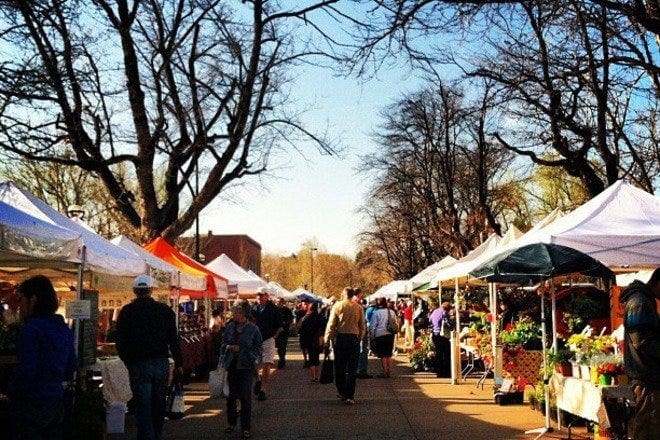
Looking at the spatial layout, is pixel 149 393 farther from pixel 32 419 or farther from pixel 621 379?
pixel 621 379

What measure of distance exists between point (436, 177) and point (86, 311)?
126 feet

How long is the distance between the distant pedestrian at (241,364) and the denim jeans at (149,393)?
6.11ft

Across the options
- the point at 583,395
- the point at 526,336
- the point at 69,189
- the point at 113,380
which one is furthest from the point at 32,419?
the point at 69,189

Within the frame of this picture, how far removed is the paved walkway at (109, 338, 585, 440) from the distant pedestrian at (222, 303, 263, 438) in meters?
0.35

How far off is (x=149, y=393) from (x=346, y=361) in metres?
5.93

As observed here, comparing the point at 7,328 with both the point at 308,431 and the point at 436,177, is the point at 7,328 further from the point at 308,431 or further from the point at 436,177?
the point at 436,177

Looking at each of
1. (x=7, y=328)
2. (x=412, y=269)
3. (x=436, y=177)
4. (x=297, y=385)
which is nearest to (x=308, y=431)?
(x=7, y=328)

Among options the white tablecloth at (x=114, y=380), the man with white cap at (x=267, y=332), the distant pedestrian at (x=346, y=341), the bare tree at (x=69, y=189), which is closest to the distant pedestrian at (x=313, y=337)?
the man with white cap at (x=267, y=332)

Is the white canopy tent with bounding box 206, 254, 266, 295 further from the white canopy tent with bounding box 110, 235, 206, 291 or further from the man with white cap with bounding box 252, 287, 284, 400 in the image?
the man with white cap with bounding box 252, 287, 284, 400

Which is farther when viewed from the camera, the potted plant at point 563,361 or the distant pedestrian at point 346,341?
the distant pedestrian at point 346,341

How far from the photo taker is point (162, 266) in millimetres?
14484

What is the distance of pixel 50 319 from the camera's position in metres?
6.52

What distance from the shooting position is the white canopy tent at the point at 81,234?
944 centimetres

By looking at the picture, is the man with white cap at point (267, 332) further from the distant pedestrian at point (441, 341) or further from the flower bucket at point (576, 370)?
the flower bucket at point (576, 370)
